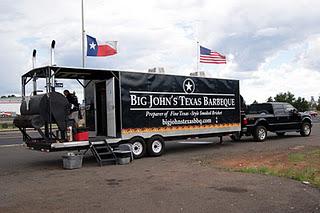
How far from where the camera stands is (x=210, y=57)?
2250 centimetres

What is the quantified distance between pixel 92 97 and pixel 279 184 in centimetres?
955

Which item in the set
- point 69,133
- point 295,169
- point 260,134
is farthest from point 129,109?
point 260,134

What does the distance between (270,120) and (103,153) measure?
10996mm

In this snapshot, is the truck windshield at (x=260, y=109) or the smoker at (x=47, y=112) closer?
the smoker at (x=47, y=112)

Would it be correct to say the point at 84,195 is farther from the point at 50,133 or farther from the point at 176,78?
the point at 176,78

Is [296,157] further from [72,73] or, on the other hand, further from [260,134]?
[72,73]

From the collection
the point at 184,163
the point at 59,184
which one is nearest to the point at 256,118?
the point at 184,163

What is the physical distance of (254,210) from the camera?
7.23 m

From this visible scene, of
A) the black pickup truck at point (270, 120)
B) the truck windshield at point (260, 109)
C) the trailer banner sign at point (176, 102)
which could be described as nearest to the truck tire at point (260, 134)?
the black pickup truck at point (270, 120)

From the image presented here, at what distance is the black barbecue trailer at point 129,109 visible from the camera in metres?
13.5

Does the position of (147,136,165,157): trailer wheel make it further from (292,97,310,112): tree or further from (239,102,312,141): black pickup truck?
(292,97,310,112): tree

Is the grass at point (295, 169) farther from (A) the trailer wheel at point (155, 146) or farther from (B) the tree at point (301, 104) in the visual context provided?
(B) the tree at point (301, 104)

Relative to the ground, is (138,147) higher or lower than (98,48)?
lower

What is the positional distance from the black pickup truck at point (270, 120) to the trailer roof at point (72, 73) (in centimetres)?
840
